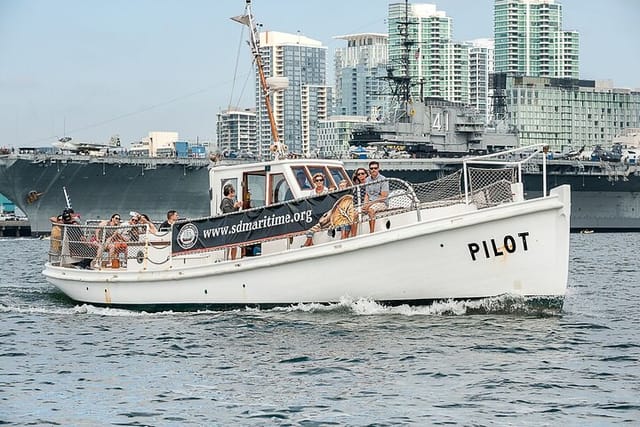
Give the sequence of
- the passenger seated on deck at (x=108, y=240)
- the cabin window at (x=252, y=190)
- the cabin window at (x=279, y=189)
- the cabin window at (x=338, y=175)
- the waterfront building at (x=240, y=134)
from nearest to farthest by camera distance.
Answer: the cabin window at (x=279, y=189) < the cabin window at (x=338, y=175) < the cabin window at (x=252, y=190) < the passenger seated on deck at (x=108, y=240) < the waterfront building at (x=240, y=134)

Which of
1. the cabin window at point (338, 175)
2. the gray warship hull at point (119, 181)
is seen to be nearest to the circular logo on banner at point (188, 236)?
the cabin window at point (338, 175)

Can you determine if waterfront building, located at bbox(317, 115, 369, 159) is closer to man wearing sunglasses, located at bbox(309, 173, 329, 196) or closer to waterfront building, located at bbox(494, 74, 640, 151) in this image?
waterfront building, located at bbox(494, 74, 640, 151)

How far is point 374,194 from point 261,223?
Answer: 1.88m

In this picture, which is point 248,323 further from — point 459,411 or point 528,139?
point 528,139

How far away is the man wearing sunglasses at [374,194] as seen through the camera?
55.2ft

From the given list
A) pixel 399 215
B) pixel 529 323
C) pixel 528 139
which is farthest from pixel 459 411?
pixel 528 139

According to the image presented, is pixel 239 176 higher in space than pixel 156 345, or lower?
higher

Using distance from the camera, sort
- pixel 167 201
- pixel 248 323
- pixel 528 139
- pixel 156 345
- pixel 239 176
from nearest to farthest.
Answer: pixel 156 345 → pixel 248 323 → pixel 239 176 → pixel 167 201 → pixel 528 139

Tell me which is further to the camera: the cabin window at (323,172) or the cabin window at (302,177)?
the cabin window at (323,172)

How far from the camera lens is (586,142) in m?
177

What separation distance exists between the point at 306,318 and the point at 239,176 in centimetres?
342

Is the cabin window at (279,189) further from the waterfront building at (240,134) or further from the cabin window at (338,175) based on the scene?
the waterfront building at (240,134)

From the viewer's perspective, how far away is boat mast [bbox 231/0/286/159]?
1916cm

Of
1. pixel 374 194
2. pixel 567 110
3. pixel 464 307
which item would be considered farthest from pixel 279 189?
pixel 567 110
